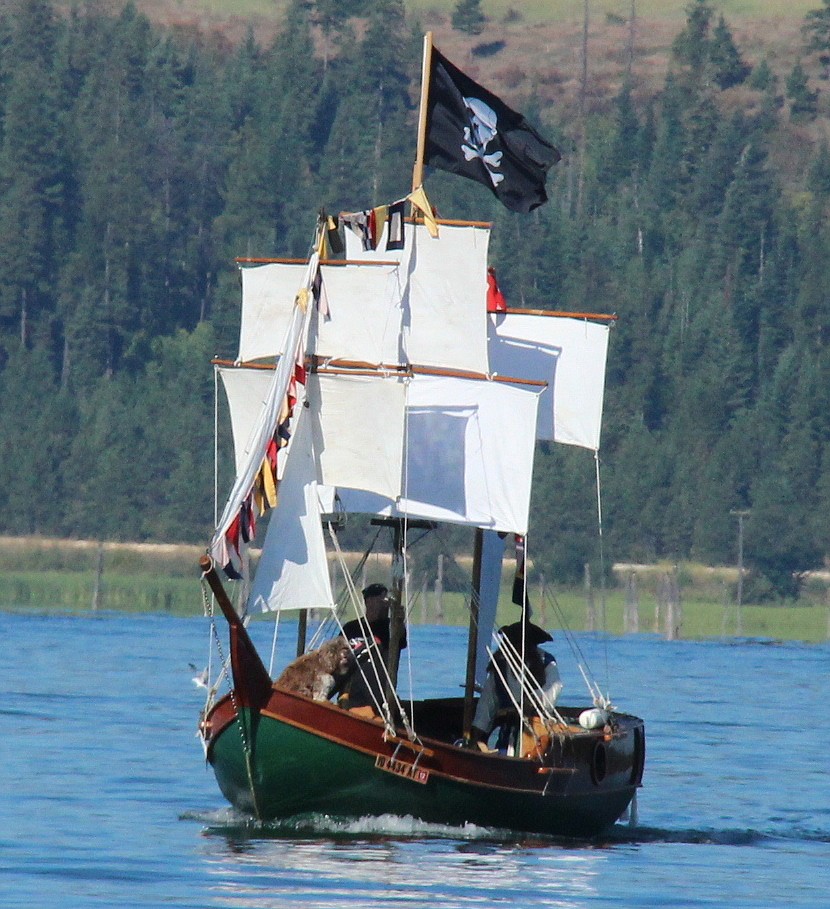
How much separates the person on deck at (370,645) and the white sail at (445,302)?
3.48 metres

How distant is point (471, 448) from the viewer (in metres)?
29.5

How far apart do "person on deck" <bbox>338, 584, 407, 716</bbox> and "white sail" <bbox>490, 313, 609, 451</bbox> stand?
219 inches

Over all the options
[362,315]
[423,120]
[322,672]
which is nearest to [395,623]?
[322,672]

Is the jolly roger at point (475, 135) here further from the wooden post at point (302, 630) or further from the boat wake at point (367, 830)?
the boat wake at point (367, 830)

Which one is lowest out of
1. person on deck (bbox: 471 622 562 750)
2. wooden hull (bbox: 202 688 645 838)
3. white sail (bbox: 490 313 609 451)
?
wooden hull (bbox: 202 688 645 838)

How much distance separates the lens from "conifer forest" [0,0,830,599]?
120875 millimetres

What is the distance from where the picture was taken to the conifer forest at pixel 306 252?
397ft

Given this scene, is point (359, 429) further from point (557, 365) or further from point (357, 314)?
point (557, 365)

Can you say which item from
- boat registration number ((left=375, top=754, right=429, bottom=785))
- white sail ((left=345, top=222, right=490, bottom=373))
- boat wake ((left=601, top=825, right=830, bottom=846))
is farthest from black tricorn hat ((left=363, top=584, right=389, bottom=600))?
boat wake ((left=601, top=825, right=830, bottom=846))

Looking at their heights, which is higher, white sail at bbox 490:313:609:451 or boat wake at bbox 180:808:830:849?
white sail at bbox 490:313:609:451

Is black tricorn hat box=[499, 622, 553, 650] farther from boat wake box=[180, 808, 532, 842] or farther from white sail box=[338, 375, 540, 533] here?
boat wake box=[180, 808, 532, 842]

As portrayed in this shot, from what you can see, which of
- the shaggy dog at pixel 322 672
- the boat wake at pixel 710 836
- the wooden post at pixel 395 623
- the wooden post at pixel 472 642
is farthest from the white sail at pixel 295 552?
the boat wake at pixel 710 836

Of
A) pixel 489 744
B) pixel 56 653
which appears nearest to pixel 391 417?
pixel 489 744

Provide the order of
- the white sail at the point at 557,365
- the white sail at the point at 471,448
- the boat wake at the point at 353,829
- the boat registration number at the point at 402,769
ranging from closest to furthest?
the boat registration number at the point at 402,769 < the boat wake at the point at 353,829 < the white sail at the point at 471,448 < the white sail at the point at 557,365
